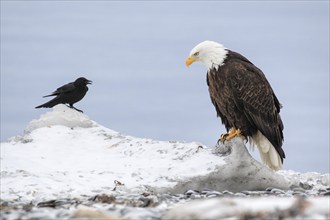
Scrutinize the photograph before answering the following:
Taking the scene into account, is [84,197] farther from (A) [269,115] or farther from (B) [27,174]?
(A) [269,115]

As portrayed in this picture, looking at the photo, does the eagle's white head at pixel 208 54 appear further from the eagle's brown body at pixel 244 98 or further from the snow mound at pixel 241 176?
the snow mound at pixel 241 176

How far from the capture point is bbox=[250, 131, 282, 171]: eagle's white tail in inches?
466

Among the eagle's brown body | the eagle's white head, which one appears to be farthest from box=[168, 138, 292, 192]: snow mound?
the eagle's white head

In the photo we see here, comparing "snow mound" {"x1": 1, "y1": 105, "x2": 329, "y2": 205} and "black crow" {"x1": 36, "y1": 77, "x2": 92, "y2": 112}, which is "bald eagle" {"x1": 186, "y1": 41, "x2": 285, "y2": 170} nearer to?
"snow mound" {"x1": 1, "y1": 105, "x2": 329, "y2": 205}

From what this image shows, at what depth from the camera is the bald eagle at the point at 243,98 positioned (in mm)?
11414

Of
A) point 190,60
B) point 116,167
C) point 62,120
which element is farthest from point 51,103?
point 116,167

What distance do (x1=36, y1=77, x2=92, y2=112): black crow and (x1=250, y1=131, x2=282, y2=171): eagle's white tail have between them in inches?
170

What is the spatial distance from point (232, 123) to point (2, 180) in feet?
13.7

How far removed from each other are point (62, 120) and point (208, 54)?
3071 millimetres

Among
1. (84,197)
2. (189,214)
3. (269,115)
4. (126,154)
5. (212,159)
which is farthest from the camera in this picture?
(269,115)

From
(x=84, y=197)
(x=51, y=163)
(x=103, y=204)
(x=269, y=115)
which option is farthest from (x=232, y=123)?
(x=103, y=204)

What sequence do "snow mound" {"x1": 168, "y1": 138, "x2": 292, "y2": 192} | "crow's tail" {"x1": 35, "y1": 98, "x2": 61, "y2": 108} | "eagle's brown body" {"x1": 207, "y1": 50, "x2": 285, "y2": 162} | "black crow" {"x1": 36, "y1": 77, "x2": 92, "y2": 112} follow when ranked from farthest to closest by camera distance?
"crow's tail" {"x1": 35, "y1": 98, "x2": 61, "y2": 108} < "black crow" {"x1": 36, "y1": 77, "x2": 92, "y2": 112} < "eagle's brown body" {"x1": 207, "y1": 50, "x2": 285, "y2": 162} < "snow mound" {"x1": 168, "y1": 138, "x2": 292, "y2": 192}

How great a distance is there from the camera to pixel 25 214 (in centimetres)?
559

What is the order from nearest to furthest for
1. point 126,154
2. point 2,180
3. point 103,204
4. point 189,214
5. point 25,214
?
point 189,214 < point 25,214 < point 103,204 < point 2,180 < point 126,154
